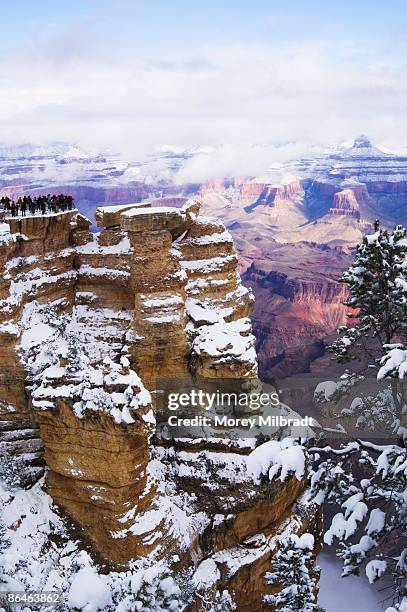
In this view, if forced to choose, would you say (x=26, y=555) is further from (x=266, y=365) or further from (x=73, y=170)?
(x=73, y=170)

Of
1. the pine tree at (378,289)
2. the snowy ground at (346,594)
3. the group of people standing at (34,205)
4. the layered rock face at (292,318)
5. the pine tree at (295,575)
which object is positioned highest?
the group of people standing at (34,205)

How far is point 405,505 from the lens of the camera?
10086 millimetres

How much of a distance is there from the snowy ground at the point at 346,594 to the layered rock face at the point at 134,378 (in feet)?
42.3

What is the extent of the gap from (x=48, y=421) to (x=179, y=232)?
10.8 meters

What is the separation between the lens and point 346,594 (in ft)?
114

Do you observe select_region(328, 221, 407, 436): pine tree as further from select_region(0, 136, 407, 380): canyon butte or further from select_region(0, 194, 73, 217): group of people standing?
select_region(0, 136, 407, 380): canyon butte

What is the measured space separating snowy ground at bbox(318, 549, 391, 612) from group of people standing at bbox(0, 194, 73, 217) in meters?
25.9

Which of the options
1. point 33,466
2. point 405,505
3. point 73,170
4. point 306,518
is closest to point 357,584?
point 306,518

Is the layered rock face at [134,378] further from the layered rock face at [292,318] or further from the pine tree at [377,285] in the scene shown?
the layered rock face at [292,318]

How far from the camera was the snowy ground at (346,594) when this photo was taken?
3328 centimetres

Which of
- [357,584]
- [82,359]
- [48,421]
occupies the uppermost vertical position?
[82,359]

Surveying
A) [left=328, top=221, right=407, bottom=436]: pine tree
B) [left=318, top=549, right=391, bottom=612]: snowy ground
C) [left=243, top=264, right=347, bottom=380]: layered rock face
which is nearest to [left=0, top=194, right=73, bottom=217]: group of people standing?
[left=328, top=221, right=407, bottom=436]: pine tree

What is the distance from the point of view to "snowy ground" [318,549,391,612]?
33.3 metres

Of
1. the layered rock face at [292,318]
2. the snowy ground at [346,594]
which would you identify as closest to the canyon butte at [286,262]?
the layered rock face at [292,318]
